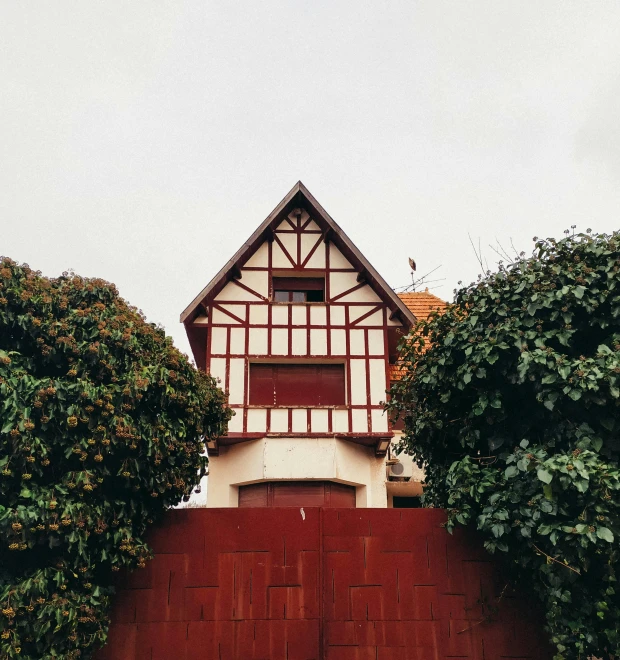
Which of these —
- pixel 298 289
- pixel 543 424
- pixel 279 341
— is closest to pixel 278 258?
pixel 298 289

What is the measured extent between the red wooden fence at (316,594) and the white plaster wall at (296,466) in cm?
700

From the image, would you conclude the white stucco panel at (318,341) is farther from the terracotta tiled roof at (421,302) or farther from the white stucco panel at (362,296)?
the terracotta tiled roof at (421,302)

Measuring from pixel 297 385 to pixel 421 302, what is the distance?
18.6 ft

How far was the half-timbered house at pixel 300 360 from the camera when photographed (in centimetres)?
1491

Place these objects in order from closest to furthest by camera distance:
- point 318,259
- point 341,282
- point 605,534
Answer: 1. point 605,534
2. point 341,282
3. point 318,259

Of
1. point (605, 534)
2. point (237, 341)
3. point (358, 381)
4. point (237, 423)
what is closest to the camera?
point (605, 534)

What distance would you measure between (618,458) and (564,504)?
0.80m

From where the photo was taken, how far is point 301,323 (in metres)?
16.1

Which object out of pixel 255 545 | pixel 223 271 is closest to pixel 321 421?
pixel 223 271

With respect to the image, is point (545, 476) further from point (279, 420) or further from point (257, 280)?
point (257, 280)

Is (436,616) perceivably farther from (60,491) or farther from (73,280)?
(73,280)

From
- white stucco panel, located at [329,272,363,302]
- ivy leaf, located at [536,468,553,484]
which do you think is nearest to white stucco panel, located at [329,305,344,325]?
white stucco panel, located at [329,272,363,302]

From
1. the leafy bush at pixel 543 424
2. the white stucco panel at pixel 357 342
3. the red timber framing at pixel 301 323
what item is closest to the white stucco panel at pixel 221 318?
the red timber framing at pixel 301 323

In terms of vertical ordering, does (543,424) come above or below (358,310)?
below
